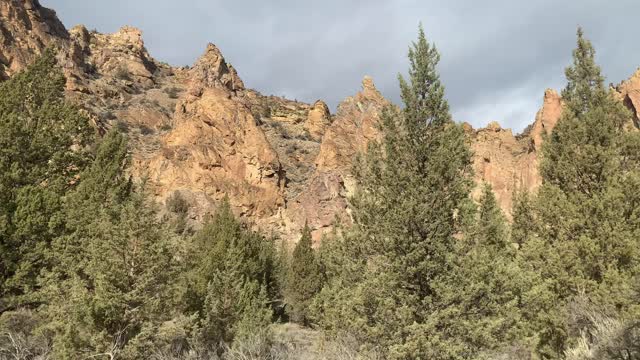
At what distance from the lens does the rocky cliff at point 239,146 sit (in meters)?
53.6

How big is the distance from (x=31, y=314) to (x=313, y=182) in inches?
1688

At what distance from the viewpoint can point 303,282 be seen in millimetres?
34125

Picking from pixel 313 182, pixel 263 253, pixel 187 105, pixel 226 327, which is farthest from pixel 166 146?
pixel 226 327

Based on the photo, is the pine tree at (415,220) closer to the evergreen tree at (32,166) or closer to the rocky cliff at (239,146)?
the evergreen tree at (32,166)

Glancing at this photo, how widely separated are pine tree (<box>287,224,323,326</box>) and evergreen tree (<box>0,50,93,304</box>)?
18879 mm

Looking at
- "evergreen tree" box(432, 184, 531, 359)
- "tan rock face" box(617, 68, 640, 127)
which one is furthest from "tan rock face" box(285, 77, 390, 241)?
"evergreen tree" box(432, 184, 531, 359)

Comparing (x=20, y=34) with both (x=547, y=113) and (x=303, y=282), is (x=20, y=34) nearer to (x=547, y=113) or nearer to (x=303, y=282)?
(x=303, y=282)

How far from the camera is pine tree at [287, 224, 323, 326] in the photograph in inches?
1331

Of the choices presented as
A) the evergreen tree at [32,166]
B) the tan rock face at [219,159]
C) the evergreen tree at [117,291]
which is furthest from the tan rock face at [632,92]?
the evergreen tree at [117,291]

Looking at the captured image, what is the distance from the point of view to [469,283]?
31.2ft

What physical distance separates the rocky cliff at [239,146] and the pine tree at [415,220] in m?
36.0

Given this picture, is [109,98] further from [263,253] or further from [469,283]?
[469,283]

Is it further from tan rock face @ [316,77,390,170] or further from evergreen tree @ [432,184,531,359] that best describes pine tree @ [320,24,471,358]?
tan rock face @ [316,77,390,170]

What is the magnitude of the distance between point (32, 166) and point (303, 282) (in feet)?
69.5
